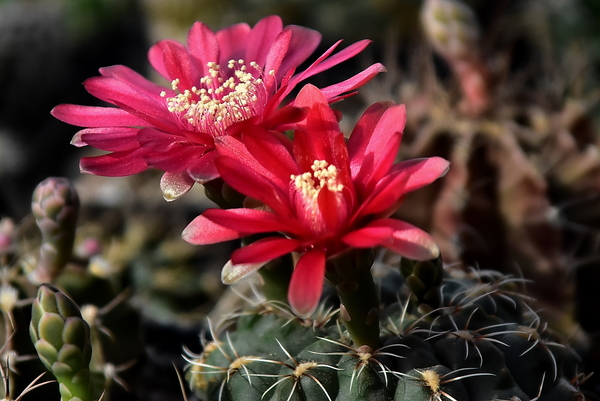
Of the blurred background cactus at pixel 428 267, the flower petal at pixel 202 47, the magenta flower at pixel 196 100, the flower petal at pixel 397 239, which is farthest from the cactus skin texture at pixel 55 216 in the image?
the flower petal at pixel 397 239

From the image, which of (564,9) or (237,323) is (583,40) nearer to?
(564,9)

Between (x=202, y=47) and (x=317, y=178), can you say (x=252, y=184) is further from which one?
(x=202, y=47)

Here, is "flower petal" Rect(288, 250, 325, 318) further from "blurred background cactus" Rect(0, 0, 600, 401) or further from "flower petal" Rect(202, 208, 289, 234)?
"blurred background cactus" Rect(0, 0, 600, 401)

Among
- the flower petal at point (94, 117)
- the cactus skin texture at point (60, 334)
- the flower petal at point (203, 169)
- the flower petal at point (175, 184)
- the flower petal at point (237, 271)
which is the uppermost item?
the flower petal at point (94, 117)

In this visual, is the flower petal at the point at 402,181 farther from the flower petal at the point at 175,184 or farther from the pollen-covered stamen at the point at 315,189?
the flower petal at the point at 175,184

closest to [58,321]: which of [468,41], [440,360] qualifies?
[440,360]

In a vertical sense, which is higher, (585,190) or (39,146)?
(585,190)
